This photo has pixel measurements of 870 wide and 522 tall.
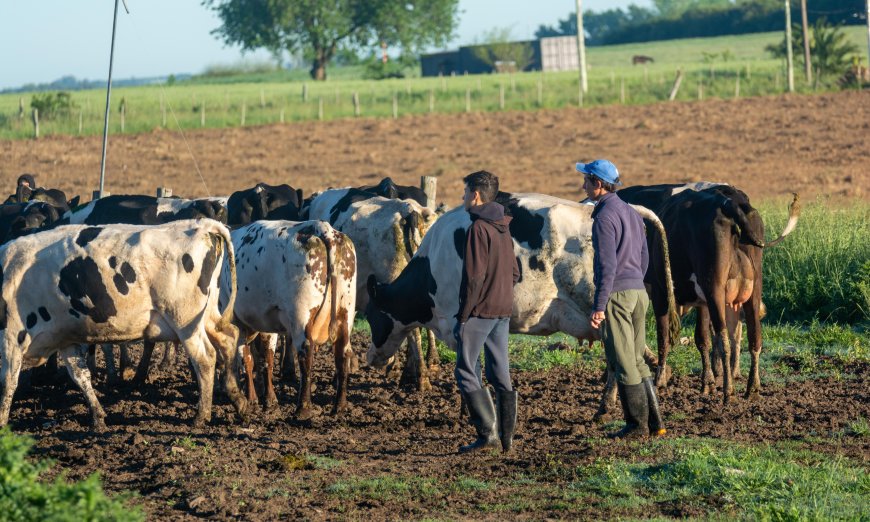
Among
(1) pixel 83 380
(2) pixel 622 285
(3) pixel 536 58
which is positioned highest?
(3) pixel 536 58

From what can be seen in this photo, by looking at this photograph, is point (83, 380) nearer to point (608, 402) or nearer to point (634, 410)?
point (608, 402)

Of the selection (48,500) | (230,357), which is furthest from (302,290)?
(48,500)

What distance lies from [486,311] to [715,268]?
338 cm

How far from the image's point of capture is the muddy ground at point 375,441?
27.3 feet

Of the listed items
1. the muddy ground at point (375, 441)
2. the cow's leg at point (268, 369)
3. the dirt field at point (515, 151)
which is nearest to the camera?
the muddy ground at point (375, 441)

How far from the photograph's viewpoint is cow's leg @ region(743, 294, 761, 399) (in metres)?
11.9

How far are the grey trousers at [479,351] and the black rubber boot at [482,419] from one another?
2.8 inches

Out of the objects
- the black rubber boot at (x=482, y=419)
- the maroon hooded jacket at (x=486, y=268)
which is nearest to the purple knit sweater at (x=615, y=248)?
the maroon hooded jacket at (x=486, y=268)

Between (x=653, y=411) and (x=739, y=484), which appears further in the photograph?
(x=653, y=411)

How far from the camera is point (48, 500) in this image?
19.8 ft

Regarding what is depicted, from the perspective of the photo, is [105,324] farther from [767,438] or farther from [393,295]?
[767,438]

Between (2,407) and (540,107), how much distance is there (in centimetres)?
4263

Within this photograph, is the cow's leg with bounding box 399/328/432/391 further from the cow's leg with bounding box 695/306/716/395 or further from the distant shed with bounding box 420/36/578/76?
the distant shed with bounding box 420/36/578/76

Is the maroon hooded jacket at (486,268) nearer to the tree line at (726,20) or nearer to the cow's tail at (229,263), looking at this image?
the cow's tail at (229,263)
